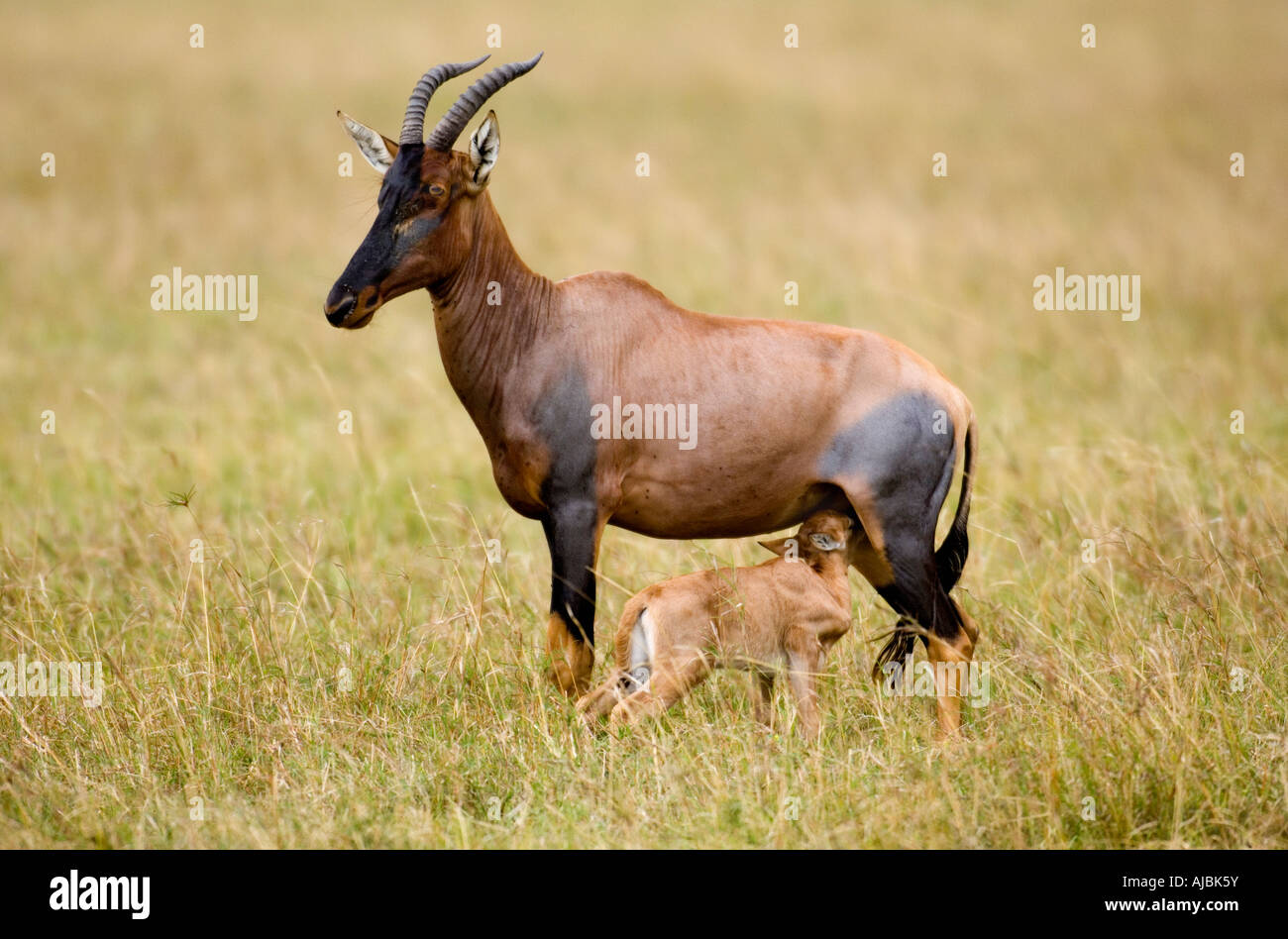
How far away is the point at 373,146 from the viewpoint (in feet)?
21.8

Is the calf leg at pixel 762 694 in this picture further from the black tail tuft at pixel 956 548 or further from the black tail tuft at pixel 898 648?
the black tail tuft at pixel 956 548

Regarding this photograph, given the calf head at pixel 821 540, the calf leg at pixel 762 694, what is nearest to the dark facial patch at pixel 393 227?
the calf head at pixel 821 540

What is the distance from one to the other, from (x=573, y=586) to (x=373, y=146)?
2.19 m

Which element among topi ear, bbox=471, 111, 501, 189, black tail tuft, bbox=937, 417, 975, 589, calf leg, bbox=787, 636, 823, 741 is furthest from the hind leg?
topi ear, bbox=471, 111, 501, 189

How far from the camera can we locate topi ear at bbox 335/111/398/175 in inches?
261

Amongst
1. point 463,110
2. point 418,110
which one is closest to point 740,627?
point 463,110

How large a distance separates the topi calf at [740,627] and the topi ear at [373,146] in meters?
2.29

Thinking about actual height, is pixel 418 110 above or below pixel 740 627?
above

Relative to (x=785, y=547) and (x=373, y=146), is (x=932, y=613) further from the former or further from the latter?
(x=373, y=146)

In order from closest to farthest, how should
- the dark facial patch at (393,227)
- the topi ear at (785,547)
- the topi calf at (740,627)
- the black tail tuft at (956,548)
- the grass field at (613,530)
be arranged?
the grass field at (613,530), the dark facial patch at (393,227), the topi calf at (740,627), the topi ear at (785,547), the black tail tuft at (956,548)

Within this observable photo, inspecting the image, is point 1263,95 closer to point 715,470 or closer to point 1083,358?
point 1083,358

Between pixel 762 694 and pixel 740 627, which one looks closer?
pixel 740 627

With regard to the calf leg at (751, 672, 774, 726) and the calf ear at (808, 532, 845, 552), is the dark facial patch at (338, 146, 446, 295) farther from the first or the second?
the calf leg at (751, 672, 774, 726)

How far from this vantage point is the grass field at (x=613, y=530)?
6051mm
